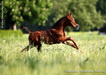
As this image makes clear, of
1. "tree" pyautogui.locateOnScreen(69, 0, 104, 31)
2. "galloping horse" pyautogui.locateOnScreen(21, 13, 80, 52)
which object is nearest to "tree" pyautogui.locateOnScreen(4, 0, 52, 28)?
"tree" pyautogui.locateOnScreen(69, 0, 104, 31)

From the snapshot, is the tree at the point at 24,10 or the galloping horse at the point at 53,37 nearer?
the galloping horse at the point at 53,37

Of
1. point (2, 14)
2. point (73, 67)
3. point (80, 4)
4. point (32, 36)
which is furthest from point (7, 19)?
point (73, 67)

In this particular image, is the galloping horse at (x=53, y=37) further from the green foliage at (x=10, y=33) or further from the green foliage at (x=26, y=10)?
the green foliage at (x=26, y=10)

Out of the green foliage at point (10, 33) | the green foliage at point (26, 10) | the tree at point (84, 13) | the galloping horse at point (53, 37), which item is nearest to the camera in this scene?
the galloping horse at point (53, 37)

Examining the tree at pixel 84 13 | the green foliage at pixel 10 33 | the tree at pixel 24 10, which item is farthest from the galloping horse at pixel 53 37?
the tree at pixel 84 13

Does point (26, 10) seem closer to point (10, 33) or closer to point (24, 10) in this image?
point (24, 10)

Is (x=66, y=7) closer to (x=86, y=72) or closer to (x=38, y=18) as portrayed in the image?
(x=38, y=18)

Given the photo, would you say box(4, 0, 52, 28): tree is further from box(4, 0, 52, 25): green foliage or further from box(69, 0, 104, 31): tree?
box(69, 0, 104, 31): tree

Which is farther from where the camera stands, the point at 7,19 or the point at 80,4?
the point at 80,4

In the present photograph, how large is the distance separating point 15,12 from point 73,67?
3983 centimetres

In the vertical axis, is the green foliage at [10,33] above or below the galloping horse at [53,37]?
below

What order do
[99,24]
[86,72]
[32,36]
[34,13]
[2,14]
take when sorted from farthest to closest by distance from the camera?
1. [99,24]
2. [34,13]
3. [2,14]
4. [32,36]
5. [86,72]

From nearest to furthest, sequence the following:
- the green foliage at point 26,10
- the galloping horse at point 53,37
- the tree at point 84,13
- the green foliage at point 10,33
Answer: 1. the galloping horse at point 53,37
2. the green foliage at point 10,33
3. the green foliage at point 26,10
4. the tree at point 84,13

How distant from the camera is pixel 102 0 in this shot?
107562mm
